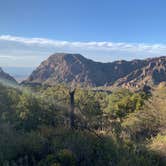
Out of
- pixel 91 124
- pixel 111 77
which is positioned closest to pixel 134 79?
pixel 111 77

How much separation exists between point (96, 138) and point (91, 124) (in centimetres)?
357

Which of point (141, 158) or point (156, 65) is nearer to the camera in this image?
point (141, 158)

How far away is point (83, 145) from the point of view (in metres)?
8.21

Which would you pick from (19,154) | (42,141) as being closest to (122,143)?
(42,141)

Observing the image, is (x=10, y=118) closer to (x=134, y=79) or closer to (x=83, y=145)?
(x=83, y=145)

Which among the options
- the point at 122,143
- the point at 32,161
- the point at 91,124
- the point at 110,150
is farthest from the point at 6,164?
the point at 91,124

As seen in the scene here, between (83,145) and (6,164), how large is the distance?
7.05 feet

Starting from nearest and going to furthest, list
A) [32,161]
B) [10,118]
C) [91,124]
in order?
[32,161] → [10,118] → [91,124]

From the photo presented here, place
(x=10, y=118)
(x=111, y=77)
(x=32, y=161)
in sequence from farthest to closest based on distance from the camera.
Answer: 1. (x=111, y=77)
2. (x=10, y=118)
3. (x=32, y=161)

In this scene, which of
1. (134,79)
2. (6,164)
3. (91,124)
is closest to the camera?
(6,164)

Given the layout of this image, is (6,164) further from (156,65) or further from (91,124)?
(156,65)

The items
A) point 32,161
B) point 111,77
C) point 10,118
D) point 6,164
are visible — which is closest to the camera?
point 6,164

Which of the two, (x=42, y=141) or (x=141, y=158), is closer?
(x=141, y=158)

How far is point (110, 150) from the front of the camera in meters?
8.16
